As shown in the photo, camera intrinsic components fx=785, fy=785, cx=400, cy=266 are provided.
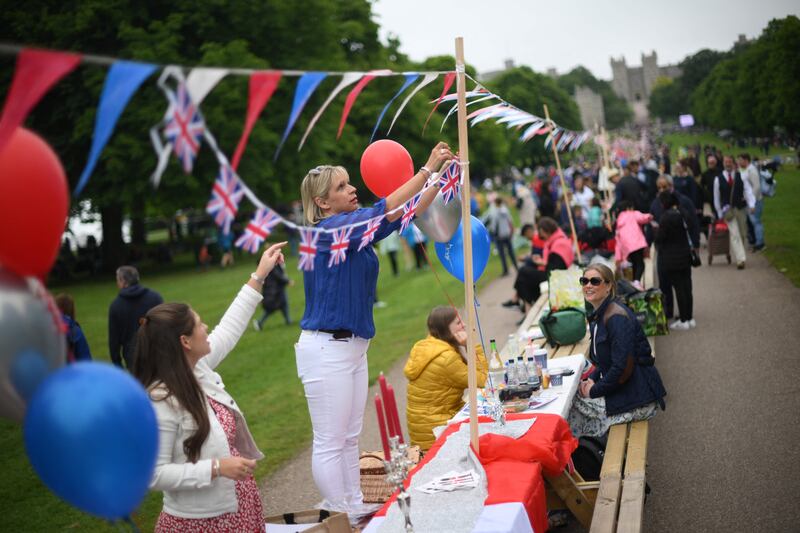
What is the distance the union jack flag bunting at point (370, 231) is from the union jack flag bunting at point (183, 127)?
1.42m

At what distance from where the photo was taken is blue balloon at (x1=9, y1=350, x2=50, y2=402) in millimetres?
2596

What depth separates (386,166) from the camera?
17.2 ft

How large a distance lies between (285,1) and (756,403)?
26611mm

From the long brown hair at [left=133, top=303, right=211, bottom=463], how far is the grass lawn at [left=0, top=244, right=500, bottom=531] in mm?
3033

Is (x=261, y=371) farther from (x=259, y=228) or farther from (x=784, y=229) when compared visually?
(x=784, y=229)

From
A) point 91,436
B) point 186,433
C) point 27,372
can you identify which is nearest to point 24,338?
point 27,372

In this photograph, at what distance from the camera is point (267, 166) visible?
27.8 meters

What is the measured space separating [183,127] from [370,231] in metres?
1.55

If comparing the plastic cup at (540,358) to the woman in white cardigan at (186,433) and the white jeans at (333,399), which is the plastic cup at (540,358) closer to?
the white jeans at (333,399)

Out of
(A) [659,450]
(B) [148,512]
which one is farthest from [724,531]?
(B) [148,512]

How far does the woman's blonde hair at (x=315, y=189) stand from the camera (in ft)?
14.9

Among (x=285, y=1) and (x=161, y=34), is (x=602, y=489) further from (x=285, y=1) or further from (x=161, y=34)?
(x=285, y=1)

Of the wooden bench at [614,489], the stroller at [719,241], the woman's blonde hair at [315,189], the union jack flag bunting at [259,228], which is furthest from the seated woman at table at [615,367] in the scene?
the stroller at [719,241]

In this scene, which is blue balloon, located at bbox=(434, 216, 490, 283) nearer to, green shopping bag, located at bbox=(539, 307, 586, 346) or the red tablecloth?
the red tablecloth
